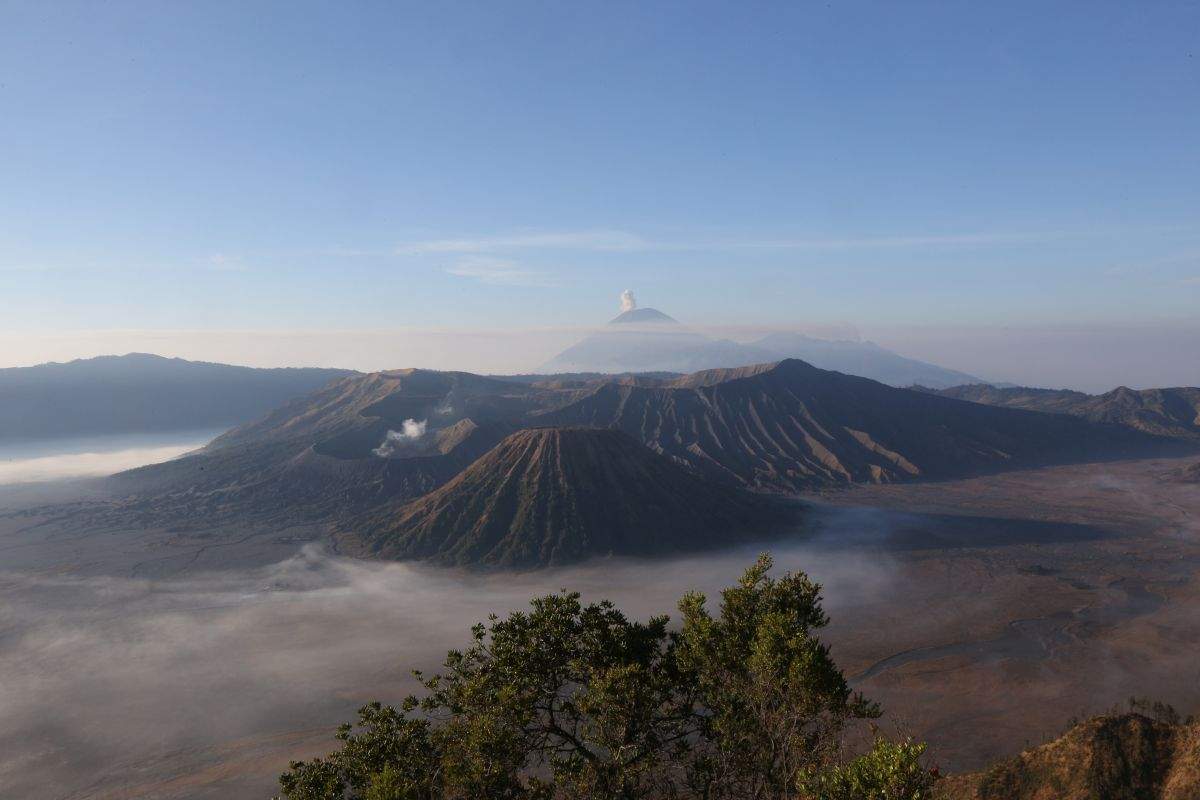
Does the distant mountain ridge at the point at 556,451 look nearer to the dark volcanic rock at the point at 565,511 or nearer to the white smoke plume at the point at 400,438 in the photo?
the dark volcanic rock at the point at 565,511

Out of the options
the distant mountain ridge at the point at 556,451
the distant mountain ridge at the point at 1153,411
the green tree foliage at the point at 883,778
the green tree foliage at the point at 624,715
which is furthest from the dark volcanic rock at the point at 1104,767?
the distant mountain ridge at the point at 1153,411

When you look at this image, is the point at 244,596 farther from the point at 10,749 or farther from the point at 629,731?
the point at 629,731

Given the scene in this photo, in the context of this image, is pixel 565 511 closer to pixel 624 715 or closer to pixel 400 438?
pixel 400 438

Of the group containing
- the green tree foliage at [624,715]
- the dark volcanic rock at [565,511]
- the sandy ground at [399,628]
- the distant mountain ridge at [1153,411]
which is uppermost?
the distant mountain ridge at [1153,411]

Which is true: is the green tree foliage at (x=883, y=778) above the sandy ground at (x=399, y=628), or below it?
above

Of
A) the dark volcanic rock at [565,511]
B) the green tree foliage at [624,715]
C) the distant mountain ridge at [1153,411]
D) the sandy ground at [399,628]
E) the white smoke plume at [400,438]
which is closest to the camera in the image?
the green tree foliage at [624,715]

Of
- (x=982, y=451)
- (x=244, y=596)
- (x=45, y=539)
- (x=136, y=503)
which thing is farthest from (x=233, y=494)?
(x=982, y=451)
